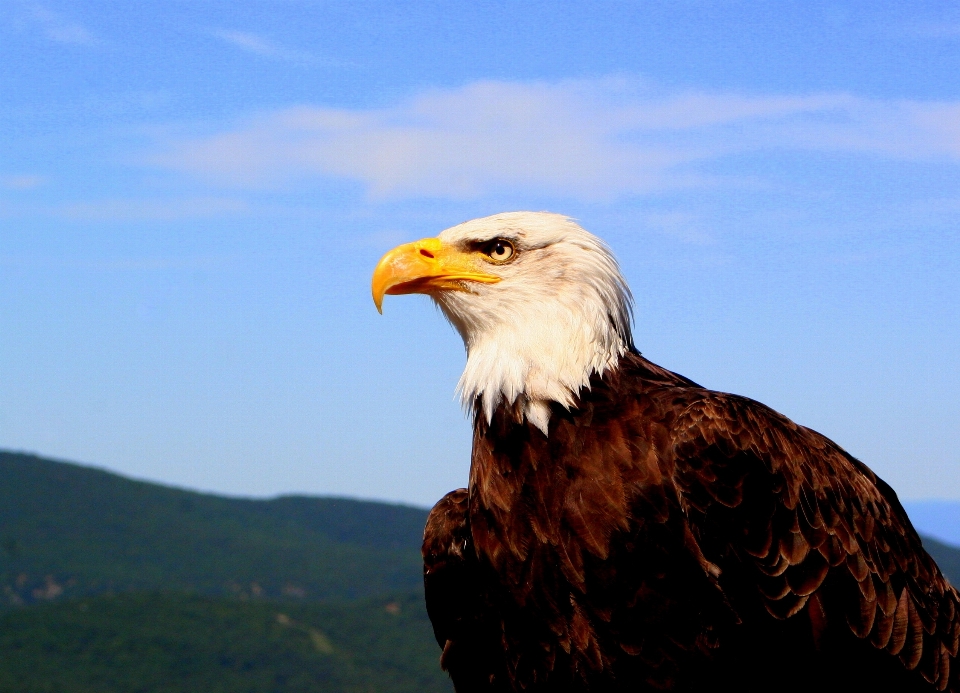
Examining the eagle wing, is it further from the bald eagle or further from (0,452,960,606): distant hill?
(0,452,960,606): distant hill

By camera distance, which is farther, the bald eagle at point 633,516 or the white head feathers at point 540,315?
the white head feathers at point 540,315

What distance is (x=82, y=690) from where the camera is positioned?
49688mm

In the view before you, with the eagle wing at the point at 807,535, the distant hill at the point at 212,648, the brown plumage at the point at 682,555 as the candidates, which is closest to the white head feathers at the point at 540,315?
the brown plumage at the point at 682,555

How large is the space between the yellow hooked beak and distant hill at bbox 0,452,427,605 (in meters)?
63.7

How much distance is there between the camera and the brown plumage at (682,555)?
558 cm

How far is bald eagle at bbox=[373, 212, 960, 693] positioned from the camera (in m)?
5.59

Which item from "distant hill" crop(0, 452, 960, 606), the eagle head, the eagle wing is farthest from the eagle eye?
"distant hill" crop(0, 452, 960, 606)

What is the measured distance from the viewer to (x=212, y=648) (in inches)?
2103

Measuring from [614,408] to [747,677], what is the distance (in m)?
1.56

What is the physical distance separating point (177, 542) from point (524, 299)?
78.7 metres

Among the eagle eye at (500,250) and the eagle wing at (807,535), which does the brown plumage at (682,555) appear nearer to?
the eagle wing at (807,535)

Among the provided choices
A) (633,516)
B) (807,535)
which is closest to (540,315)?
(633,516)

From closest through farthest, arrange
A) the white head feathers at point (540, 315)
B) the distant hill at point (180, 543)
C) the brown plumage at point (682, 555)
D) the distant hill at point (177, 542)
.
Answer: the brown plumage at point (682, 555) < the white head feathers at point (540, 315) < the distant hill at point (180, 543) < the distant hill at point (177, 542)

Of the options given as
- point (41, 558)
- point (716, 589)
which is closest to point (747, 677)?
point (716, 589)
